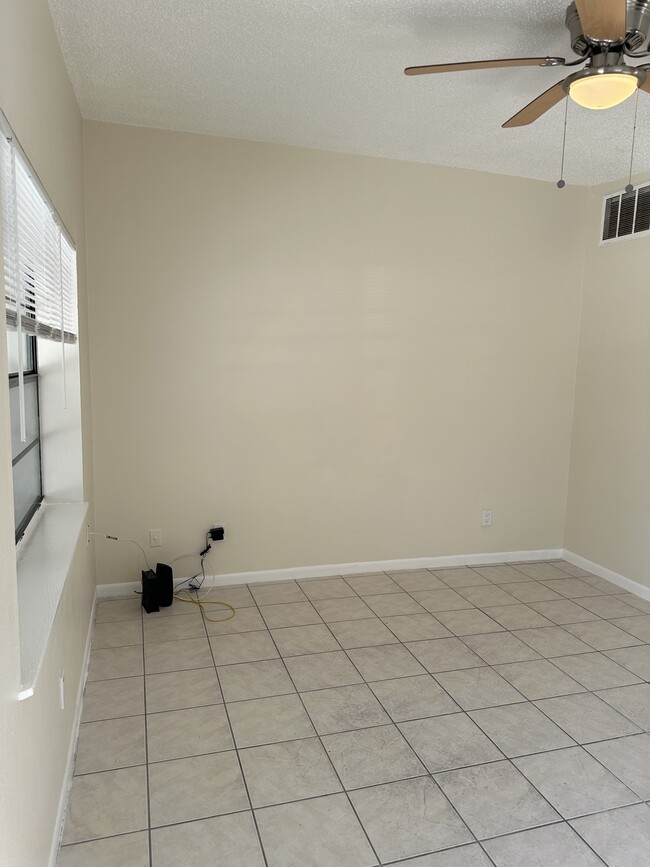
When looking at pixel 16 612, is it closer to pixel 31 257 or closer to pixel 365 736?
pixel 31 257

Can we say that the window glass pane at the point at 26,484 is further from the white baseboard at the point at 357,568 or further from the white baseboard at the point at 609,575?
the white baseboard at the point at 609,575

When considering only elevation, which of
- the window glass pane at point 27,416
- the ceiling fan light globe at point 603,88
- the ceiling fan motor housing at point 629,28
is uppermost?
the ceiling fan motor housing at point 629,28

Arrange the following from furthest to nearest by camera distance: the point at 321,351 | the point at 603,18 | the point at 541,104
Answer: the point at 321,351, the point at 541,104, the point at 603,18

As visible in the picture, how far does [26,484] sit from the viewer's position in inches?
89.4

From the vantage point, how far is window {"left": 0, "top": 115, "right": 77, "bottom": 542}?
4.67 ft

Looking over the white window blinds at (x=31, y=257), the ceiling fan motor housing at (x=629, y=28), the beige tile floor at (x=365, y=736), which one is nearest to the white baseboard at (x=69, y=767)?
the beige tile floor at (x=365, y=736)

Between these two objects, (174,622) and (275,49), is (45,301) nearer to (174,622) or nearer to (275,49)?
(275,49)

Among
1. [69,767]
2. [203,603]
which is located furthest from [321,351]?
[69,767]

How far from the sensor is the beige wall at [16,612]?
3.90 feet

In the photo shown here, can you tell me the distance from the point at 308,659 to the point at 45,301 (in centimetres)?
194

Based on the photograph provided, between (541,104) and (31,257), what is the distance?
188 cm

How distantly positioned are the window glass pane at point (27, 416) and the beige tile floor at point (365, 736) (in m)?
1.12

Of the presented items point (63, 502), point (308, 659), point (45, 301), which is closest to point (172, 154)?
point (45, 301)

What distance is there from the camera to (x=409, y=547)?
4141mm
